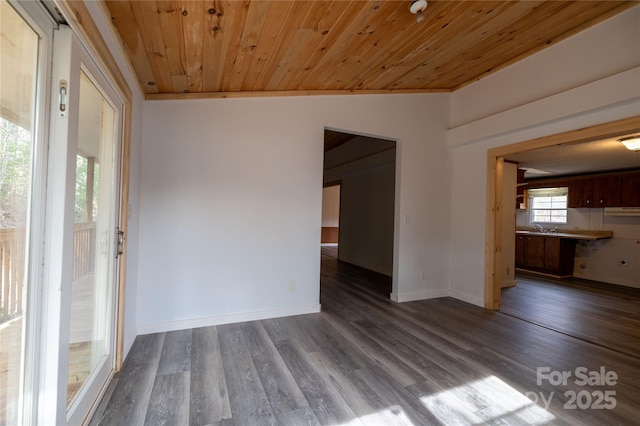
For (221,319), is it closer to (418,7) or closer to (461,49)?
(418,7)

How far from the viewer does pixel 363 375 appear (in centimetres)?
211

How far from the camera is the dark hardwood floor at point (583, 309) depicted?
113 inches

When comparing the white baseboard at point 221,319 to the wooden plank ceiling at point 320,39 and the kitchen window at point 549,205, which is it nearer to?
the wooden plank ceiling at point 320,39

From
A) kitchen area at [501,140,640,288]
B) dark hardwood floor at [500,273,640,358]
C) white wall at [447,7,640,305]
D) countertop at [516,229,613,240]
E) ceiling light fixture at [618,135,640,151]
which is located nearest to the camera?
white wall at [447,7,640,305]

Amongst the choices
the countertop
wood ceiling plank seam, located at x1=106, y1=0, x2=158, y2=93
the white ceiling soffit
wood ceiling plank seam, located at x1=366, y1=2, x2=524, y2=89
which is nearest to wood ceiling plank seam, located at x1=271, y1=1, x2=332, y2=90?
wood ceiling plank seam, located at x1=366, y1=2, x2=524, y2=89

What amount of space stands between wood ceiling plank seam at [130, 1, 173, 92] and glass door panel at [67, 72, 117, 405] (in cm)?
50

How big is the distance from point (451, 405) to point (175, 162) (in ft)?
9.98

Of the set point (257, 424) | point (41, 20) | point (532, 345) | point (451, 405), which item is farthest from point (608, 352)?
point (41, 20)

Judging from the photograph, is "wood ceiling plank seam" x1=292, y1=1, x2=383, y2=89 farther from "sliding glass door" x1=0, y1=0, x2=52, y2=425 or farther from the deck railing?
the deck railing

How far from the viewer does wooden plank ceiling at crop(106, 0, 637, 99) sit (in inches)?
70.7

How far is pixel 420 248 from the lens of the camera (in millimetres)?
4031

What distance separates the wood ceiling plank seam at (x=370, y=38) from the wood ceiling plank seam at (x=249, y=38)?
778mm

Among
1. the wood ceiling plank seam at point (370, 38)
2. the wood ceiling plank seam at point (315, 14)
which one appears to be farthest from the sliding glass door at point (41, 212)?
the wood ceiling plank seam at point (370, 38)

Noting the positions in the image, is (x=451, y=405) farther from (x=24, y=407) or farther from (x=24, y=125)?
(x=24, y=125)
